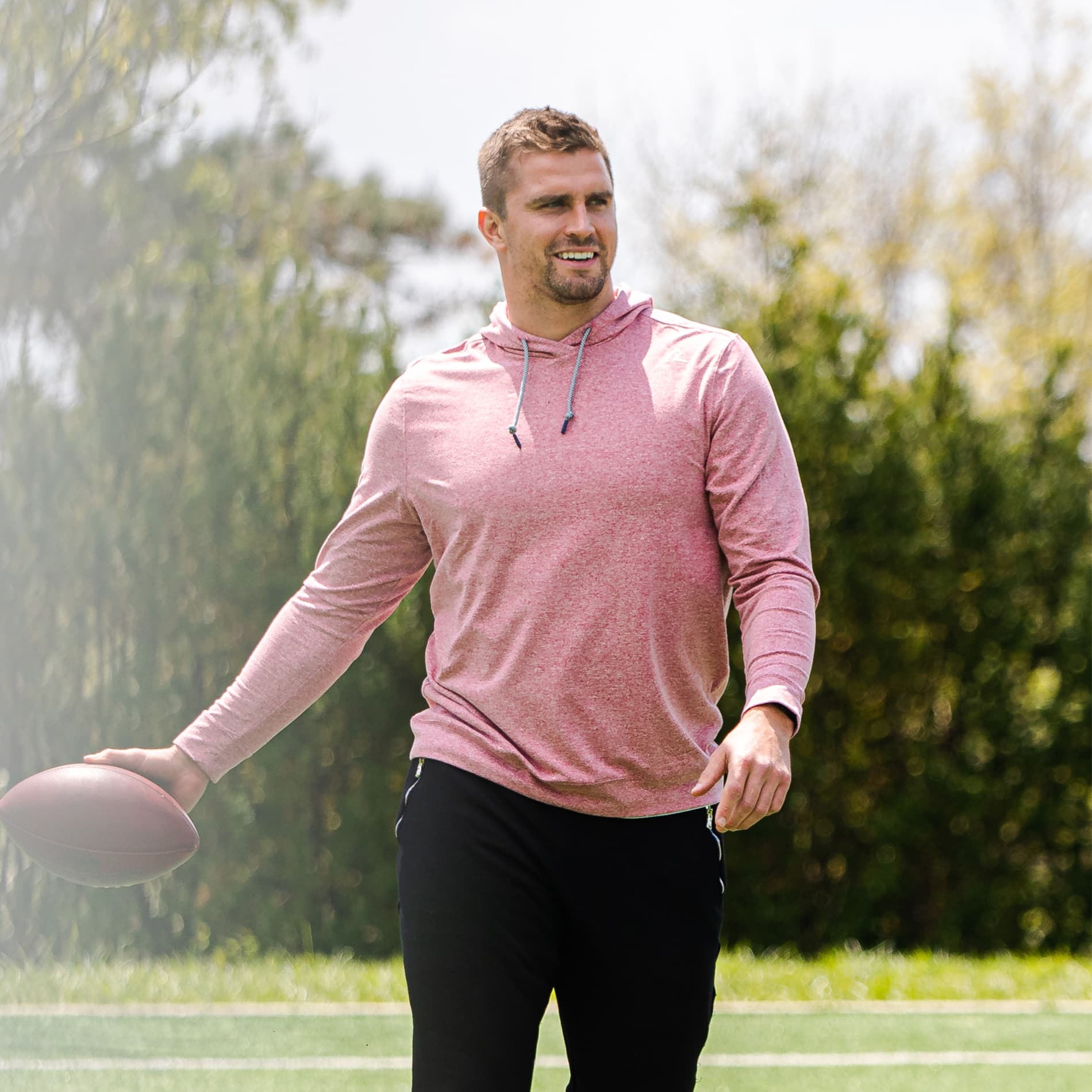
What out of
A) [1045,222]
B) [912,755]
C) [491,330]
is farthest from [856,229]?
[491,330]

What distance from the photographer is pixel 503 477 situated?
94.4 inches

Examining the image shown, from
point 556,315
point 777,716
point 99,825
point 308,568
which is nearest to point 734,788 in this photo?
point 777,716

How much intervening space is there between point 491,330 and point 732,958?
5103 mm

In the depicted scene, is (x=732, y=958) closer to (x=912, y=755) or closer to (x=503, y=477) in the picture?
(x=912, y=755)

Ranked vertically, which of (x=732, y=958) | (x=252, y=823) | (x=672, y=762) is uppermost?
(x=672, y=762)

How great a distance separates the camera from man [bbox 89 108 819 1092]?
231 centimetres

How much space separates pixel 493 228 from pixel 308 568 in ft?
15.2

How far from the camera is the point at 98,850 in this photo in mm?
2750

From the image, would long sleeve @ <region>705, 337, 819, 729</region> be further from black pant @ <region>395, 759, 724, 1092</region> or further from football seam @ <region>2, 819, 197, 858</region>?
football seam @ <region>2, 819, 197, 858</region>

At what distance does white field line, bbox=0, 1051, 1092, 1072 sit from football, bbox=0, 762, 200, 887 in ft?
7.51

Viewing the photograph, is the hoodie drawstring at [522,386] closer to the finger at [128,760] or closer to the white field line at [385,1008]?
the finger at [128,760]

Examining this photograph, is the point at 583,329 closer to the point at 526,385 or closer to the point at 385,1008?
the point at 526,385

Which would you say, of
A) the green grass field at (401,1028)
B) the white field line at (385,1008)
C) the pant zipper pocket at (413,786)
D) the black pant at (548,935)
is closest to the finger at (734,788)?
the black pant at (548,935)

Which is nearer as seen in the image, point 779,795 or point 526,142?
point 779,795
